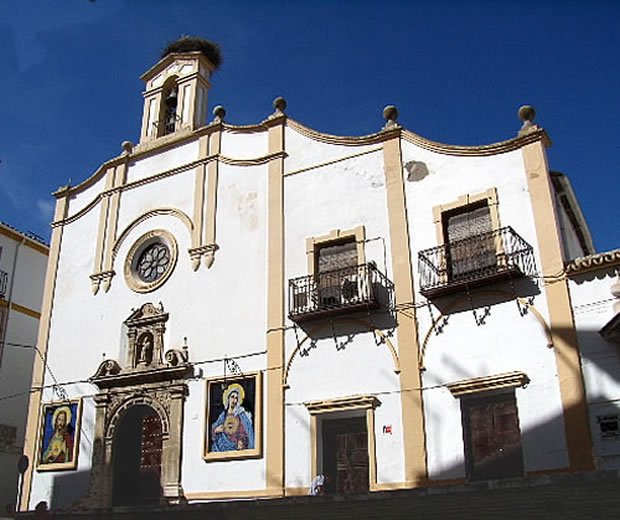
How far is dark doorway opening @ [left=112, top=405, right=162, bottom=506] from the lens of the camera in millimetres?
18250

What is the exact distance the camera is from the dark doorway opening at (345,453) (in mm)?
16500

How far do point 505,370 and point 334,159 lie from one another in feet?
22.8

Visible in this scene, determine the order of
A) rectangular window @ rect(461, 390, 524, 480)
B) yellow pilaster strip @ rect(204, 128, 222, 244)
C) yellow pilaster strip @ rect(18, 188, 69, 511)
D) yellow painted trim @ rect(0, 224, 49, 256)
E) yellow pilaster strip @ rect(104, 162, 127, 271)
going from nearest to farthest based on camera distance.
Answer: rectangular window @ rect(461, 390, 524, 480) → yellow pilaster strip @ rect(204, 128, 222, 244) → yellow pilaster strip @ rect(18, 188, 69, 511) → yellow pilaster strip @ rect(104, 162, 127, 271) → yellow painted trim @ rect(0, 224, 49, 256)

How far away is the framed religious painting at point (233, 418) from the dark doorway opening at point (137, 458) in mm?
2530

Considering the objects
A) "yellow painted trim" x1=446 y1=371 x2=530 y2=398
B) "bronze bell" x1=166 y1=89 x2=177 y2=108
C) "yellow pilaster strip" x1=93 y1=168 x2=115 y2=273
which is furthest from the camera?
"bronze bell" x1=166 y1=89 x2=177 y2=108

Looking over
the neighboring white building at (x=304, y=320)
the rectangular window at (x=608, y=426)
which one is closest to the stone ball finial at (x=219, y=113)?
the neighboring white building at (x=304, y=320)

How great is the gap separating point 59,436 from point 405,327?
1005cm

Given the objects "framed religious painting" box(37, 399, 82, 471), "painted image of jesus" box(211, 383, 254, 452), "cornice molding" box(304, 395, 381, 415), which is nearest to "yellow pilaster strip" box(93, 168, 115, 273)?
"framed religious painting" box(37, 399, 82, 471)

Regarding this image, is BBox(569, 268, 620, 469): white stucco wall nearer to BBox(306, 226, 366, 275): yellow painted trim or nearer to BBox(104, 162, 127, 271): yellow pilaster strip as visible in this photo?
BBox(306, 226, 366, 275): yellow painted trim

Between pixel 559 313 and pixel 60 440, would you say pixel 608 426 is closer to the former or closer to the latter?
pixel 559 313

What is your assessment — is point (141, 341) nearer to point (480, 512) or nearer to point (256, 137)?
point (256, 137)

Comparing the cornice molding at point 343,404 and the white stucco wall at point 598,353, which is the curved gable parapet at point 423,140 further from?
the cornice molding at point 343,404

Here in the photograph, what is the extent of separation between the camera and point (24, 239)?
24.6 metres

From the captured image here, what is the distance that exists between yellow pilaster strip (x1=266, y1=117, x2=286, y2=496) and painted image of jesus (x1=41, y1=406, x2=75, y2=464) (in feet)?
20.4
